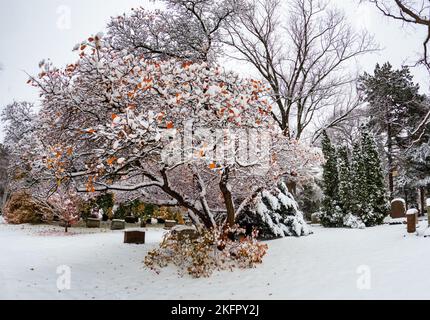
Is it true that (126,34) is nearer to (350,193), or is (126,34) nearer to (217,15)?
(217,15)

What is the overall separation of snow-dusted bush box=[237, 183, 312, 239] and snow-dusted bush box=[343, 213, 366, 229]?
16.9 ft

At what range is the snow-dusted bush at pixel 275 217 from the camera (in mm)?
12500

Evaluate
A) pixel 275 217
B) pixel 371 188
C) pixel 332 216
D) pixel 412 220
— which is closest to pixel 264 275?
pixel 275 217

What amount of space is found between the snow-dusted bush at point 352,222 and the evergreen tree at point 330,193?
478 millimetres

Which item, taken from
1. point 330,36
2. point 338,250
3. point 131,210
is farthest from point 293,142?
point 131,210

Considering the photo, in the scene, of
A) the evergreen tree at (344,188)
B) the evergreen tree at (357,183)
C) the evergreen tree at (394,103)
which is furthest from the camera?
the evergreen tree at (394,103)

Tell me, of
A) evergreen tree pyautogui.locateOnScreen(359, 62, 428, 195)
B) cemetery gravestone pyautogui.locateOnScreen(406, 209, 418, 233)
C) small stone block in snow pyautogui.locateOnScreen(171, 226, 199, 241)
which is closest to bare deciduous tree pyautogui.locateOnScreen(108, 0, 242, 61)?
small stone block in snow pyautogui.locateOnScreen(171, 226, 199, 241)

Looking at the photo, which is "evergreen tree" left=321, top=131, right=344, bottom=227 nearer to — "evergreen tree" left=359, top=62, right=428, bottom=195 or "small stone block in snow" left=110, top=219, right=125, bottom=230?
"evergreen tree" left=359, top=62, right=428, bottom=195

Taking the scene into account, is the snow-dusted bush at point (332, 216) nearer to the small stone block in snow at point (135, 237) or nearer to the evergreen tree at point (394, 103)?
the evergreen tree at point (394, 103)

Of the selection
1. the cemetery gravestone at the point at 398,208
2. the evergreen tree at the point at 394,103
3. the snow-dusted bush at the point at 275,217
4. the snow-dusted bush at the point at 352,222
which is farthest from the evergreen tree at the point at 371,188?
the evergreen tree at the point at 394,103

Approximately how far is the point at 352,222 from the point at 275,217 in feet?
23.7

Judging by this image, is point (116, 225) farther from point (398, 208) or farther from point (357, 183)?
point (398, 208)

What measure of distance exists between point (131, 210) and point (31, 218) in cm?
710

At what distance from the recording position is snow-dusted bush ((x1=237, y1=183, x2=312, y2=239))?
41.0 ft
